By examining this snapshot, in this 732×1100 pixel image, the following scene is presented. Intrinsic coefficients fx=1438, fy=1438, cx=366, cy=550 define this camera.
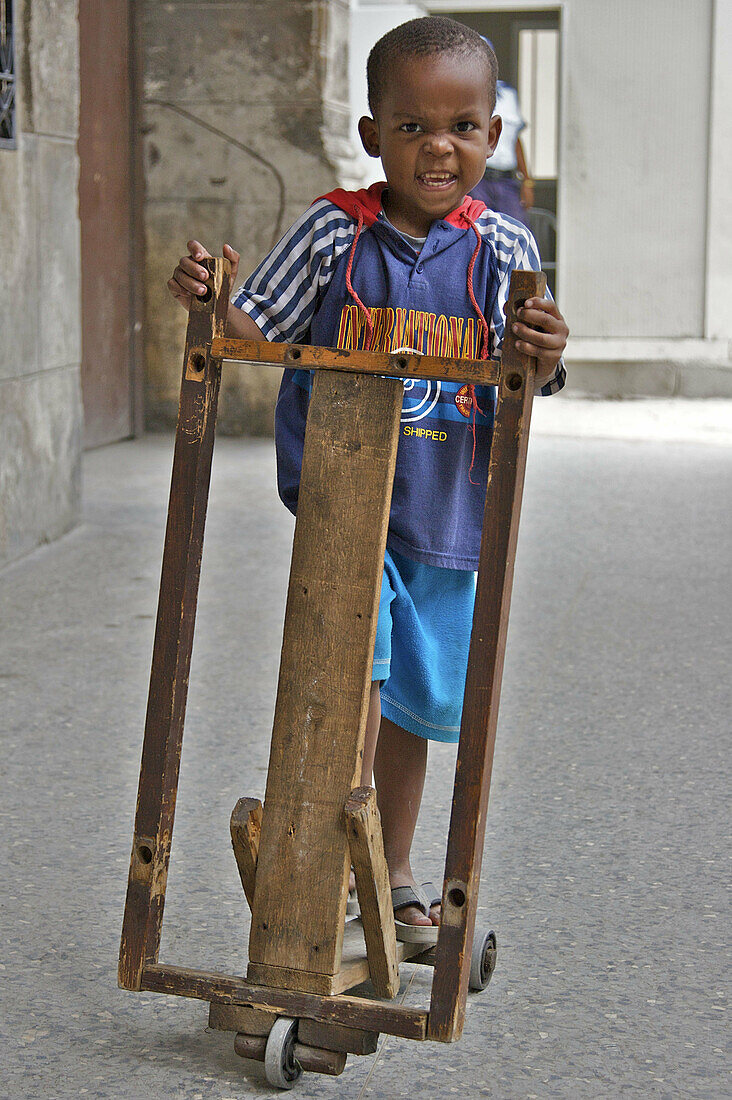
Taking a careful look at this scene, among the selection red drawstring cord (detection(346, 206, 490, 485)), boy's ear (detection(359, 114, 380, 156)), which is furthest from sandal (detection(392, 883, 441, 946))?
boy's ear (detection(359, 114, 380, 156))

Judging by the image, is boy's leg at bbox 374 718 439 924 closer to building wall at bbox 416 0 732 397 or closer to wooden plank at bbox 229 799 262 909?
wooden plank at bbox 229 799 262 909

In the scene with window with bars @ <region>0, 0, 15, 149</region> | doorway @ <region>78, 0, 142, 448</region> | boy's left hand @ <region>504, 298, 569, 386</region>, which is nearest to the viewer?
boy's left hand @ <region>504, 298, 569, 386</region>

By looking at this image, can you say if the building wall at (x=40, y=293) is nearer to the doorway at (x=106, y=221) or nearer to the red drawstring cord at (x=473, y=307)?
the doorway at (x=106, y=221)

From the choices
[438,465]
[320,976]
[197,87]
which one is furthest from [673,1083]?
[197,87]

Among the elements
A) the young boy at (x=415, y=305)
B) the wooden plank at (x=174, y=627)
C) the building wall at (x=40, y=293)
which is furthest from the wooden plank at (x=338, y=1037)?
the building wall at (x=40, y=293)

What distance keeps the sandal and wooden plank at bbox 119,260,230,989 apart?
433 mm

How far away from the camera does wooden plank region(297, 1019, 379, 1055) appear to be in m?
1.91

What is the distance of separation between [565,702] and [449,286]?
1771 millimetres

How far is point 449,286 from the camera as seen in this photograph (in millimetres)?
2143

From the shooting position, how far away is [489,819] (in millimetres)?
2924

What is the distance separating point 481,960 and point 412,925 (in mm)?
131

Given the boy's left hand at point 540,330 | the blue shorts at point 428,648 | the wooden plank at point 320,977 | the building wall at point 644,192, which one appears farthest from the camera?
the building wall at point 644,192

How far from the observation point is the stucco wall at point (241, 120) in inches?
297

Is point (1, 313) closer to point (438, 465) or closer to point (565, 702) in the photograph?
point (565, 702)
